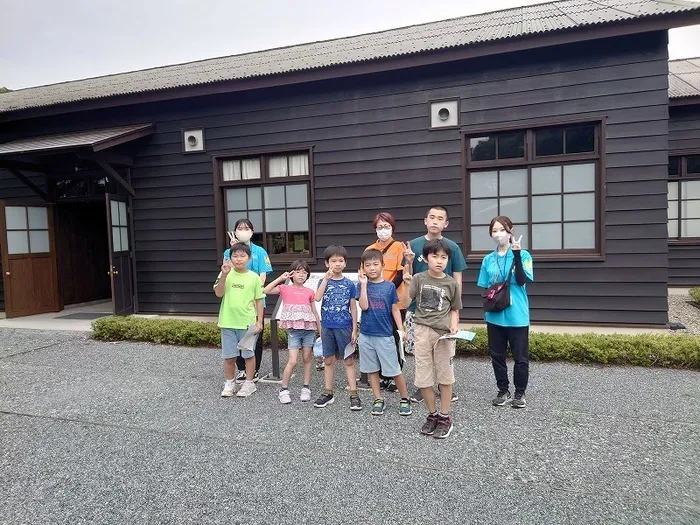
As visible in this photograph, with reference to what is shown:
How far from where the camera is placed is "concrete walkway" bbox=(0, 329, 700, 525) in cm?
223

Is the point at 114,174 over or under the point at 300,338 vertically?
over

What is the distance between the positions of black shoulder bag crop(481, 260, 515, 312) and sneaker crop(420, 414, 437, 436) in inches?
36.4

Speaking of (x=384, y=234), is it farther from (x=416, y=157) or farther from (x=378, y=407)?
(x=416, y=157)

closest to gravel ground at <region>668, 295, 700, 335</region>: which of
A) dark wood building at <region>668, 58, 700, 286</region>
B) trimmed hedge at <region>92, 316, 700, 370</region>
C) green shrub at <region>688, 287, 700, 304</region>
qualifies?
green shrub at <region>688, 287, 700, 304</region>

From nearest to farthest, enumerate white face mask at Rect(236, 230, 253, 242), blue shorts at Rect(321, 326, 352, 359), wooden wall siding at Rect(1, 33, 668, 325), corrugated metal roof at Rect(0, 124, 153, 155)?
blue shorts at Rect(321, 326, 352, 359) < white face mask at Rect(236, 230, 253, 242) < wooden wall siding at Rect(1, 33, 668, 325) < corrugated metal roof at Rect(0, 124, 153, 155)

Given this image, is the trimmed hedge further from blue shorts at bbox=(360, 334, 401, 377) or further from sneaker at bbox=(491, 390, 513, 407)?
blue shorts at bbox=(360, 334, 401, 377)

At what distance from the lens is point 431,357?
3.16 m

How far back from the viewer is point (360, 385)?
414 cm

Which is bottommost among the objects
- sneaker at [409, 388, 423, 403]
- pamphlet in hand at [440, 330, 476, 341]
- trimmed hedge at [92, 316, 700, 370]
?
sneaker at [409, 388, 423, 403]

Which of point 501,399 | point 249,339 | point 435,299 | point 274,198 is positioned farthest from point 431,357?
point 274,198

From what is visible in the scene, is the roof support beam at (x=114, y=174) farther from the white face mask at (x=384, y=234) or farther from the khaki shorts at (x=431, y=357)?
the khaki shorts at (x=431, y=357)

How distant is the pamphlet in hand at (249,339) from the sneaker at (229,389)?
37 centimetres

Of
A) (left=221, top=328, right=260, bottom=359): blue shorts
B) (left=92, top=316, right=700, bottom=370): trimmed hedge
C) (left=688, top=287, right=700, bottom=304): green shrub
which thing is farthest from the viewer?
(left=688, top=287, right=700, bottom=304): green shrub

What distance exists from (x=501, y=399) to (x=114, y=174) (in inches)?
264
